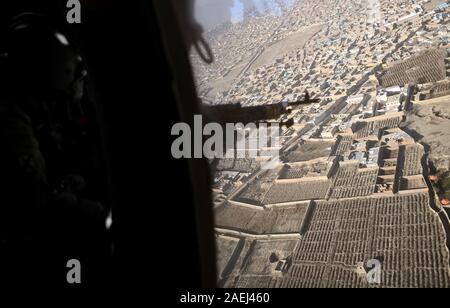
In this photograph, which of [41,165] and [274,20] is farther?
[274,20]

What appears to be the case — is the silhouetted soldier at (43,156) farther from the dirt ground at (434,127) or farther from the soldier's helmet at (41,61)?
the dirt ground at (434,127)

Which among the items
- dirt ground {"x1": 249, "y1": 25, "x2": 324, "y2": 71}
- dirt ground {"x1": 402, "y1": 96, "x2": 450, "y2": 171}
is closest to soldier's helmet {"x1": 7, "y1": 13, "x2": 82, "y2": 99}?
dirt ground {"x1": 402, "y1": 96, "x2": 450, "y2": 171}

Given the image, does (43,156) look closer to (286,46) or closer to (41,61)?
(41,61)

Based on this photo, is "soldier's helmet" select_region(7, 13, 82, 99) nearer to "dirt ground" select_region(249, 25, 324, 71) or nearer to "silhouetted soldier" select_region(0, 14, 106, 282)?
"silhouetted soldier" select_region(0, 14, 106, 282)

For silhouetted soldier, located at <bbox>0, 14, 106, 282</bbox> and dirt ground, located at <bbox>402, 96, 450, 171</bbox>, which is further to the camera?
dirt ground, located at <bbox>402, 96, 450, 171</bbox>

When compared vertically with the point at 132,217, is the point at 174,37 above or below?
above

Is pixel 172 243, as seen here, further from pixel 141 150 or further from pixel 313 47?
pixel 313 47
